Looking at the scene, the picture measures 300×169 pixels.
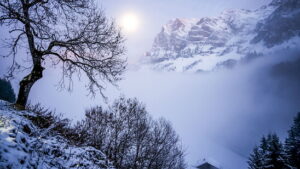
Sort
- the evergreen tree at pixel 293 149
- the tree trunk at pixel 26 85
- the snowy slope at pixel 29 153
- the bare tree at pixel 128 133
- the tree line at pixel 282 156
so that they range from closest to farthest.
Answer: the snowy slope at pixel 29 153, the tree trunk at pixel 26 85, the bare tree at pixel 128 133, the tree line at pixel 282 156, the evergreen tree at pixel 293 149

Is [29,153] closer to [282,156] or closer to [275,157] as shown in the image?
[275,157]

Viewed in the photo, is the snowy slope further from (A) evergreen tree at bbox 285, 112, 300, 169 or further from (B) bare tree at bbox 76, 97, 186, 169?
(A) evergreen tree at bbox 285, 112, 300, 169

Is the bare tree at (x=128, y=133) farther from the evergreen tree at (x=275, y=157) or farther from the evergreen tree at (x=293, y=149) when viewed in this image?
the evergreen tree at (x=293, y=149)

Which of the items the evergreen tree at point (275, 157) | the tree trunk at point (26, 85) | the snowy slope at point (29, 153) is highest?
the evergreen tree at point (275, 157)

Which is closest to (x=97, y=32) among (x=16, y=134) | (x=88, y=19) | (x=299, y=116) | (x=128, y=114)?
(x=88, y=19)

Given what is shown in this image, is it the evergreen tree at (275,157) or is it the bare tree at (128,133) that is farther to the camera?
the evergreen tree at (275,157)

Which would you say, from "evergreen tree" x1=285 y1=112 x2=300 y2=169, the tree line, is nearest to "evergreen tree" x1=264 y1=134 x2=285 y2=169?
the tree line

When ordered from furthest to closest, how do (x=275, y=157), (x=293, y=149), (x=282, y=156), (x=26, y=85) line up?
(x=293, y=149), (x=275, y=157), (x=282, y=156), (x=26, y=85)

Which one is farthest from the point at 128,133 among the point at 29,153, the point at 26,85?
the point at 29,153

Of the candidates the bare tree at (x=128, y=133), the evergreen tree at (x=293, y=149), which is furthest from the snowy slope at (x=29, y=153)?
the evergreen tree at (x=293, y=149)

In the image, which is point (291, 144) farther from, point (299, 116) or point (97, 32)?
point (97, 32)

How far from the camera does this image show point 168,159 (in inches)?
1070

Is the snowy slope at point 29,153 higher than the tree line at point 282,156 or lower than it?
lower

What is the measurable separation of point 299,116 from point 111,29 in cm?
4297
